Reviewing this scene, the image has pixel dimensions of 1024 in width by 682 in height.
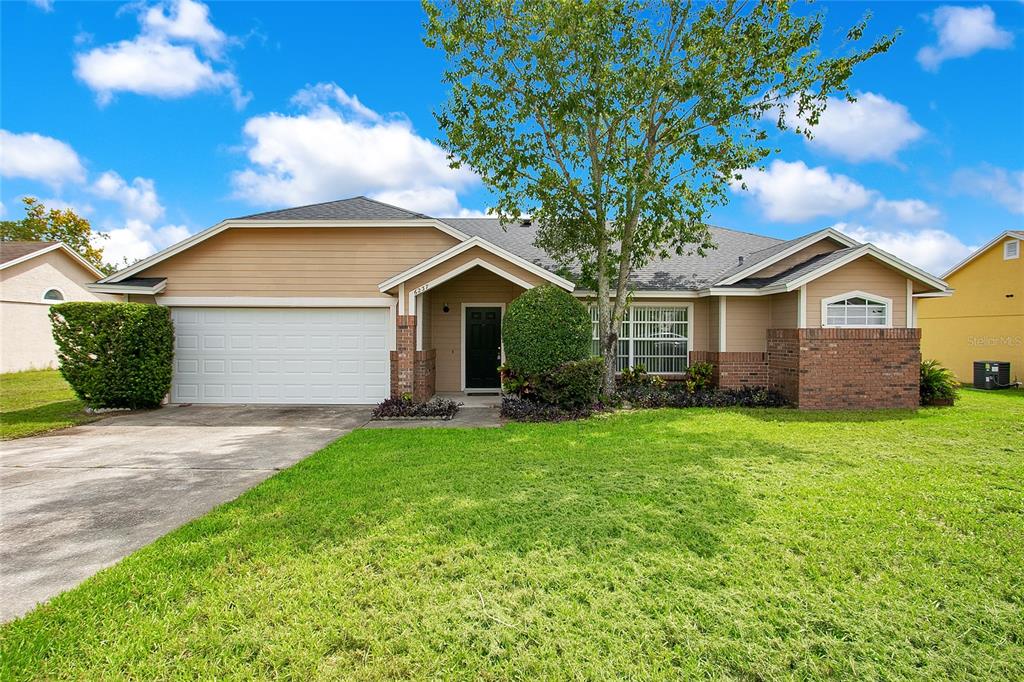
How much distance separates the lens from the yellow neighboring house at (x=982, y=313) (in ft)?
51.6

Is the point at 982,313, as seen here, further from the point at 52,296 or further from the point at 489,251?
the point at 52,296

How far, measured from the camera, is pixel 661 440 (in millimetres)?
7723

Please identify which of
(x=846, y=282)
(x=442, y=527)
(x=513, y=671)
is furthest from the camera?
(x=846, y=282)

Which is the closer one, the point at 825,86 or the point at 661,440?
the point at 661,440

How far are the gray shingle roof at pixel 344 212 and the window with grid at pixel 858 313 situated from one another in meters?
10.3

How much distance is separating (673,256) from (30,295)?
24.1 metres

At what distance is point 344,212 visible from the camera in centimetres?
1259

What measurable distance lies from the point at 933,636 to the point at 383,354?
10.9 metres

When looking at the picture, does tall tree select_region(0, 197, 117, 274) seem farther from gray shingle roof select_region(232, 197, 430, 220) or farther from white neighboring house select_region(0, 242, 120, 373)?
gray shingle roof select_region(232, 197, 430, 220)

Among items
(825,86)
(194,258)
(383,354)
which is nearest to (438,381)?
(383,354)

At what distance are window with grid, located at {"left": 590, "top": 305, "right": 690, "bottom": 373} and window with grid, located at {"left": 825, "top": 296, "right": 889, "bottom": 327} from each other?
3.40 m

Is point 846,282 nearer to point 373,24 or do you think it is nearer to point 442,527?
point 442,527

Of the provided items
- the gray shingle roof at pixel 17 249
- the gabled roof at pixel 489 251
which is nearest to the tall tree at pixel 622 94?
the gabled roof at pixel 489 251

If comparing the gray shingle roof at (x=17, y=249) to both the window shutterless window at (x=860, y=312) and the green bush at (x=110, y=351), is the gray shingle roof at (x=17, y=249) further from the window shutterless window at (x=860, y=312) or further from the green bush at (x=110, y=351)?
the window shutterless window at (x=860, y=312)
